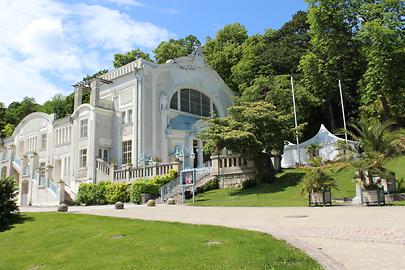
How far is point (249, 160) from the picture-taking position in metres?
26.2

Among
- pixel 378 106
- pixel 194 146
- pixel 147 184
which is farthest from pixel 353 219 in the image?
pixel 378 106

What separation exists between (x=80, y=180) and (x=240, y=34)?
92.5 feet

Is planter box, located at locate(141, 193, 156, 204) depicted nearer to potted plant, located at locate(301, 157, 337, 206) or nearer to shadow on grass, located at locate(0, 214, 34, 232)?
shadow on grass, located at locate(0, 214, 34, 232)

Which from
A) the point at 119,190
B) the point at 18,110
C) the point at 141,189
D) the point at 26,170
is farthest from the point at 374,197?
the point at 18,110

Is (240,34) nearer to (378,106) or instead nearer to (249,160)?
(378,106)

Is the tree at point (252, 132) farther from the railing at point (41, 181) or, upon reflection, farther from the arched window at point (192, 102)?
the railing at point (41, 181)

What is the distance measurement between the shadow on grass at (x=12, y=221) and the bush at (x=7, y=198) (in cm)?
20

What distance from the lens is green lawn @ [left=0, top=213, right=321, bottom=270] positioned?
7.20 m

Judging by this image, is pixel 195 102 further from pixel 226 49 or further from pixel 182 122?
pixel 226 49

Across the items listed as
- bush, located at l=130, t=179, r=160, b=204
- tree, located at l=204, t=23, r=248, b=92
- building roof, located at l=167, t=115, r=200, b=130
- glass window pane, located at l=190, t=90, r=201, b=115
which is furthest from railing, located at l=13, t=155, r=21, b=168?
tree, located at l=204, t=23, r=248, b=92

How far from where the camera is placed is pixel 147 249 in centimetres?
872

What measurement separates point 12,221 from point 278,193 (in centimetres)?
1296

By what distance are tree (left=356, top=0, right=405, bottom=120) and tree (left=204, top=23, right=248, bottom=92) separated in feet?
53.9

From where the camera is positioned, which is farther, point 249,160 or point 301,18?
point 301,18
